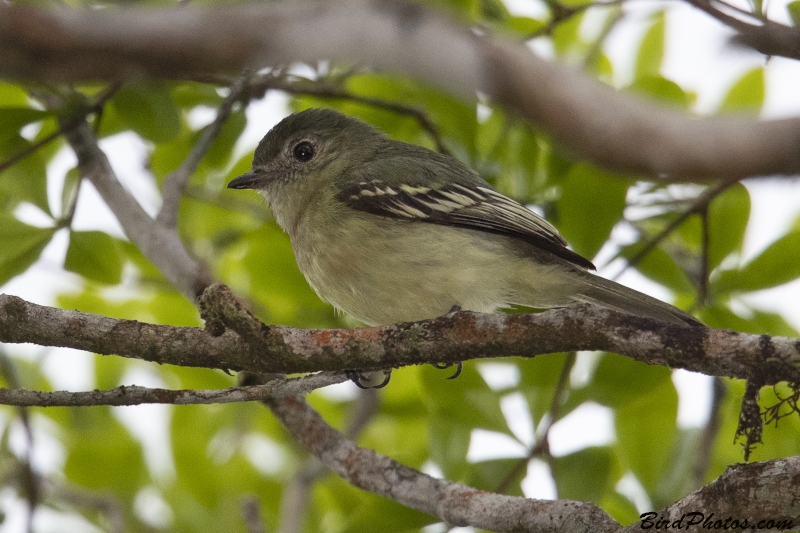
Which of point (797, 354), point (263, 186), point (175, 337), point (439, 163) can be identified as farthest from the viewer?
point (263, 186)

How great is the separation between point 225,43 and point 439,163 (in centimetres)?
413

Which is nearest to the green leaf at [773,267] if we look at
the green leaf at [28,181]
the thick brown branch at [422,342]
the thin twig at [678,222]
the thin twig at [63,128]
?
the thin twig at [678,222]

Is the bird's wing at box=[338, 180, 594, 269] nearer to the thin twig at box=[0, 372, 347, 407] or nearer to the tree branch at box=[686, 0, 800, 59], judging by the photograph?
the thin twig at box=[0, 372, 347, 407]

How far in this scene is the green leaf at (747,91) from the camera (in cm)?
527

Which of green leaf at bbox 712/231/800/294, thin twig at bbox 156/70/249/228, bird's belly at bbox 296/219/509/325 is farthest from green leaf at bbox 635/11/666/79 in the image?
thin twig at bbox 156/70/249/228

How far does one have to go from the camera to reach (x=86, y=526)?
535 cm

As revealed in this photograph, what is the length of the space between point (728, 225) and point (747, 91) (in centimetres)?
130

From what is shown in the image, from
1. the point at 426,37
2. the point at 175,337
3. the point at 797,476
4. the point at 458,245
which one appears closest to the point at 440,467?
the point at 458,245

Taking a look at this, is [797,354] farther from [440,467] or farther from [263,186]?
[263,186]

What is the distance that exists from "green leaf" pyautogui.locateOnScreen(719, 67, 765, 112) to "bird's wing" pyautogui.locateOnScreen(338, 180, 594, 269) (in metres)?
1.72

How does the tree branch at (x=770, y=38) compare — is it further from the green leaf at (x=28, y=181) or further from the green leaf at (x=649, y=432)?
the green leaf at (x=28, y=181)

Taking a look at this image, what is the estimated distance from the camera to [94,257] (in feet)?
16.1

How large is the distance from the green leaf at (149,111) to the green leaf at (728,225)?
3.07m

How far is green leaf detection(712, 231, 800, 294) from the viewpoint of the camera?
14.0ft
